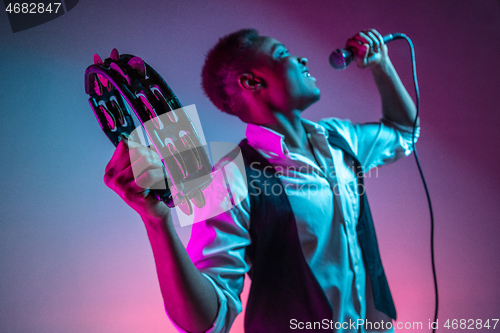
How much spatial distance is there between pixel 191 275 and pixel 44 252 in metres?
0.50

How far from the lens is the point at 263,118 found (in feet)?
2.68

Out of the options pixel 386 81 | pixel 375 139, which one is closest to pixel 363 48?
pixel 386 81

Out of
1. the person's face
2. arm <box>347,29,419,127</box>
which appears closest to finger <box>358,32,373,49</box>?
arm <box>347,29,419,127</box>

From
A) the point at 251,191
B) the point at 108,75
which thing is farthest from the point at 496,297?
the point at 108,75

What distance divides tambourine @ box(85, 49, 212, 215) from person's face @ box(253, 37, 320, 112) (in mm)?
409

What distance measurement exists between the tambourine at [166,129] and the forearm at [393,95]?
711 millimetres

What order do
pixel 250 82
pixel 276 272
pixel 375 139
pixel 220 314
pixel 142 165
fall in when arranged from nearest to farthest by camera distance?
pixel 142 165 → pixel 220 314 → pixel 276 272 → pixel 250 82 → pixel 375 139

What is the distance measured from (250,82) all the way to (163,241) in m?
0.48

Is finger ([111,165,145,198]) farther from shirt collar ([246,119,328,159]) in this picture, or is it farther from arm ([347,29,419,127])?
arm ([347,29,419,127])

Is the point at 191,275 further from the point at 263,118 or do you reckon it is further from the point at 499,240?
the point at 499,240

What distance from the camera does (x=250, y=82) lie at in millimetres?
804

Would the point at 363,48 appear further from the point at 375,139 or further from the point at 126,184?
the point at 126,184

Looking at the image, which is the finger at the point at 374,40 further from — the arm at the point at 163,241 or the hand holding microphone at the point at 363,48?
the arm at the point at 163,241

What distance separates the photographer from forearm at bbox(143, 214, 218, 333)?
45 cm
